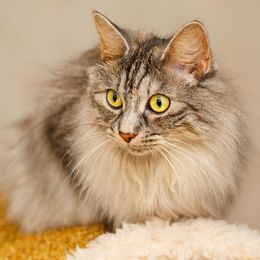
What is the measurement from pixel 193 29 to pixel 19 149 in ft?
3.21

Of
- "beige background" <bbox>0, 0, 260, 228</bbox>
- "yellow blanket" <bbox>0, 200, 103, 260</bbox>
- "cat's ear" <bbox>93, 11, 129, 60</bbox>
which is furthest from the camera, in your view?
"beige background" <bbox>0, 0, 260, 228</bbox>

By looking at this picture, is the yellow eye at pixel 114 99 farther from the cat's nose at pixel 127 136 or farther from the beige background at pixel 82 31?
the beige background at pixel 82 31

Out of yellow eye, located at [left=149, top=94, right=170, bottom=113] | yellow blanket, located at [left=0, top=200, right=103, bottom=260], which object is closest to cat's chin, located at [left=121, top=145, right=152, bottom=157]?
yellow eye, located at [left=149, top=94, right=170, bottom=113]

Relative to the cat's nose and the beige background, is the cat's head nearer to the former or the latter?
the cat's nose

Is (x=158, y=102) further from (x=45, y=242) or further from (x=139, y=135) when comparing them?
(x=45, y=242)

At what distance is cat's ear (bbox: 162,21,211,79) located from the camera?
148cm

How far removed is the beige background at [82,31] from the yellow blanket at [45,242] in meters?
0.69

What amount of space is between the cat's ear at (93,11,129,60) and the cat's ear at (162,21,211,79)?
0.15 meters

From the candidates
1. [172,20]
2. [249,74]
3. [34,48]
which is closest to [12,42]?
[34,48]

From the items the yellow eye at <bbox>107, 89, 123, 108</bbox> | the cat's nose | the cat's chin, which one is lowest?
the cat's chin

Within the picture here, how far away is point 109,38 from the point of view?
5.29ft

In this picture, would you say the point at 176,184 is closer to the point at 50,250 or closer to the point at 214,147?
the point at 214,147

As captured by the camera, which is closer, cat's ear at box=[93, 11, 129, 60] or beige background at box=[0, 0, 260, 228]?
cat's ear at box=[93, 11, 129, 60]

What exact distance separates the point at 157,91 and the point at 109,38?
0.24 meters
